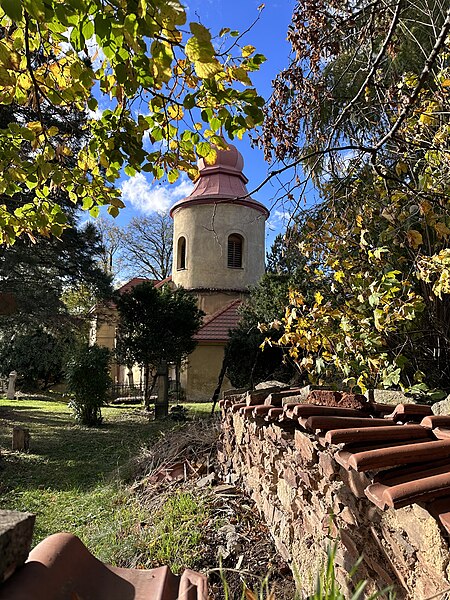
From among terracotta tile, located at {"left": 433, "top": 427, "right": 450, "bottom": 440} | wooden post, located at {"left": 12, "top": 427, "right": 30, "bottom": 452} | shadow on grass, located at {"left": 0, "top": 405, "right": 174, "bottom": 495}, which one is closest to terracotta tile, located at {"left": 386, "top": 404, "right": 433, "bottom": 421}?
terracotta tile, located at {"left": 433, "top": 427, "right": 450, "bottom": 440}

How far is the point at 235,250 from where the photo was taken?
22094 millimetres

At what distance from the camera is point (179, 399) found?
18.3m

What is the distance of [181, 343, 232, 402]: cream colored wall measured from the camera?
59.3 feet

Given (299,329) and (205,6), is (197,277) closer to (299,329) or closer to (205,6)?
(299,329)

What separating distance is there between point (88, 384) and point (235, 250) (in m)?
12.1

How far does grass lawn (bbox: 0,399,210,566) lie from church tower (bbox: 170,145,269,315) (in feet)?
33.0

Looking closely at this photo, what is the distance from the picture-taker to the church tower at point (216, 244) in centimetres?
2109

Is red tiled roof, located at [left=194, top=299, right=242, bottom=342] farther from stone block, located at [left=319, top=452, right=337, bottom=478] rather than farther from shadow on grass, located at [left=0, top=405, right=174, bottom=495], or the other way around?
stone block, located at [left=319, top=452, right=337, bottom=478]

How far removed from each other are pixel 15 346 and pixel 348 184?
2094 centimetres

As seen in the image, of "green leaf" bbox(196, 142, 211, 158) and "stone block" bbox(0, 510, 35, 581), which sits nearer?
"stone block" bbox(0, 510, 35, 581)

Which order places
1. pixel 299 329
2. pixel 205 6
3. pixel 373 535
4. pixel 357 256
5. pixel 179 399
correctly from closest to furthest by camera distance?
pixel 373 535
pixel 205 6
pixel 299 329
pixel 357 256
pixel 179 399

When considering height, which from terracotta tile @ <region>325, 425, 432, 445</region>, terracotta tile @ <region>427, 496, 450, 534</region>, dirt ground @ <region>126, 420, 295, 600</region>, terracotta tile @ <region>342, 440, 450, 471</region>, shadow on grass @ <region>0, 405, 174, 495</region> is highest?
terracotta tile @ <region>325, 425, 432, 445</region>

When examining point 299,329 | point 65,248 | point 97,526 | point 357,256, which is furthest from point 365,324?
point 65,248

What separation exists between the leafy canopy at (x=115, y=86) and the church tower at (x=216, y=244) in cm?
1703
